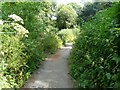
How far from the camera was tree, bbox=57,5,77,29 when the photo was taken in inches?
909

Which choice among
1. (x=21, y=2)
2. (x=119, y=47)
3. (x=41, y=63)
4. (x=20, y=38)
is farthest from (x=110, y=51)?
(x=21, y=2)

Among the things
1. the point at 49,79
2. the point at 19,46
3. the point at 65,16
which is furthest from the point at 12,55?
the point at 65,16

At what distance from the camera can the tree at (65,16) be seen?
23.1 meters

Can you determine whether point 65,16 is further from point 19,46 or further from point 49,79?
point 49,79

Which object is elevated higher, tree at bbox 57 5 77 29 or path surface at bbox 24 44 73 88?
tree at bbox 57 5 77 29

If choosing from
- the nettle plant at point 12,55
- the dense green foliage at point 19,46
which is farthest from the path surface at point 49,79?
the nettle plant at point 12,55

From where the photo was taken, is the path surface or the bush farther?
the bush

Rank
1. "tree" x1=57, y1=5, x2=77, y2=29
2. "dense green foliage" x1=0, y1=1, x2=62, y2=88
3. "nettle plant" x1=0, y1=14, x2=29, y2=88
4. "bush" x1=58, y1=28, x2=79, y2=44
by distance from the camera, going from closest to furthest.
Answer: "nettle plant" x1=0, y1=14, x2=29, y2=88
"dense green foliage" x1=0, y1=1, x2=62, y2=88
"bush" x1=58, y1=28, x2=79, y2=44
"tree" x1=57, y1=5, x2=77, y2=29

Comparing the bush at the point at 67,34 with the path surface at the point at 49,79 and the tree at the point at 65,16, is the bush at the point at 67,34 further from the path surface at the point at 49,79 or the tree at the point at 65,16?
the path surface at the point at 49,79

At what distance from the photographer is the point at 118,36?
3.32 meters

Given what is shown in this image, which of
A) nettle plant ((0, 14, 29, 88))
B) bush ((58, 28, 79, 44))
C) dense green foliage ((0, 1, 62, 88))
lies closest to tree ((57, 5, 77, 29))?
bush ((58, 28, 79, 44))

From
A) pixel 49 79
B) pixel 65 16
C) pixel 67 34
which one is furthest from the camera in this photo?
pixel 65 16

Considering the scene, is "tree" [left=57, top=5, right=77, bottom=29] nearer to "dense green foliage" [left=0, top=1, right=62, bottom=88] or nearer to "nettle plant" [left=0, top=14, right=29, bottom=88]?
"dense green foliage" [left=0, top=1, right=62, bottom=88]

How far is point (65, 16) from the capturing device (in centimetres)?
2308
